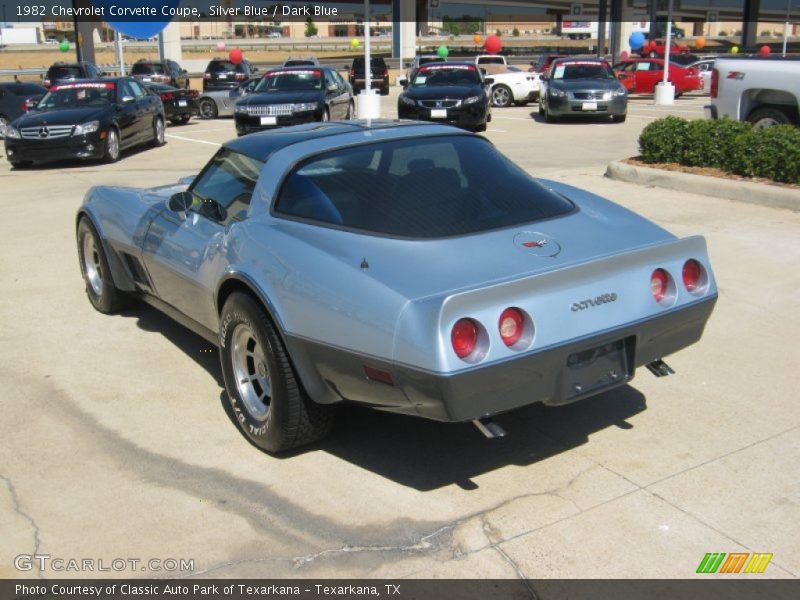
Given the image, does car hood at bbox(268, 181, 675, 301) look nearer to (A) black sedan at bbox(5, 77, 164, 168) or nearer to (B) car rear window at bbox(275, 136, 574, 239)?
(B) car rear window at bbox(275, 136, 574, 239)

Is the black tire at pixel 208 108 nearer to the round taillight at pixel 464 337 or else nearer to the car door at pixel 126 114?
the car door at pixel 126 114

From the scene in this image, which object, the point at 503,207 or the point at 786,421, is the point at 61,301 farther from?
the point at 786,421

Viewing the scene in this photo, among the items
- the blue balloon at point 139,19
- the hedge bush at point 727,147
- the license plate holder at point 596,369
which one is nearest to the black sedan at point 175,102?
the blue balloon at point 139,19

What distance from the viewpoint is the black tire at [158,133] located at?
17859 mm

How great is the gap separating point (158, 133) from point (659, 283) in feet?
50.9

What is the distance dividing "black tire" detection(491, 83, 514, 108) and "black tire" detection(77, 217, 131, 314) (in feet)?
67.2

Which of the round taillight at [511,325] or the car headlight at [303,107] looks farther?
the car headlight at [303,107]

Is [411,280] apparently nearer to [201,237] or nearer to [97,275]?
[201,237]

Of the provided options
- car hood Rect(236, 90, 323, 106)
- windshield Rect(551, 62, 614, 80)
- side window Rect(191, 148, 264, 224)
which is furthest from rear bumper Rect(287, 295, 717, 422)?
windshield Rect(551, 62, 614, 80)

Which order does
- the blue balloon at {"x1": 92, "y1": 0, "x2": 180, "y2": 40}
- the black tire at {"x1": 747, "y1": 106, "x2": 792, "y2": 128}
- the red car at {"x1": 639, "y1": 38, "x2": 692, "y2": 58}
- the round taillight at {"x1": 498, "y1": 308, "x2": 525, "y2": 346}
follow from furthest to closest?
1. the red car at {"x1": 639, "y1": 38, "x2": 692, "y2": 58}
2. the blue balloon at {"x1": 92, "y1": 0, "x2": 180, "y2": 40}
3. the black tire at {"x1": 747, "y1": 106, "x2": 792, "y2": 128}
4. the round taillight at {"x1": 498, "y1": 308, "x2": 525, "y2": 346}

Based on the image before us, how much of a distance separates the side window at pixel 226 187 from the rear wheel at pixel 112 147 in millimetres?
→ 10933

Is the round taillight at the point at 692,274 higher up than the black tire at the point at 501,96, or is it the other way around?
the round taillight at the point at 692,274

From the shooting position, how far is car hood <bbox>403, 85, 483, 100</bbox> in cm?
1795

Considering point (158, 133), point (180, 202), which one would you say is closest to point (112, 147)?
point (158, 133)
